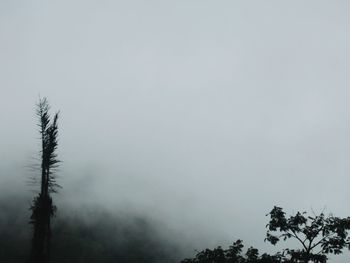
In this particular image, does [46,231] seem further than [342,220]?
No

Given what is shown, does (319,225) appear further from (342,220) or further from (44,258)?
(44,258)

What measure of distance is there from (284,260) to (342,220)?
160 inches

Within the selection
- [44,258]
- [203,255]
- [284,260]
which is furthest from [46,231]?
[284,260]

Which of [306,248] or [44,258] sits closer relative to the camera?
[44,258]

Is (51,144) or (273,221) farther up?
(51,144)

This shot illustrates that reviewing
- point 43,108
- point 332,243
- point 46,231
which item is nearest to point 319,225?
point 332,243

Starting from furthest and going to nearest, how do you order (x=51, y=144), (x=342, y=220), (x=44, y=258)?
(x=51, y=144), (x=342, y=220), (x=44, y=258)

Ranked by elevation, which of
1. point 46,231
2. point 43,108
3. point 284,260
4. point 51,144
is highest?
point 43,108

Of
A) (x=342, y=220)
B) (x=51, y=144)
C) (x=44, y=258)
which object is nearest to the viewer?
(x=44, y=258)

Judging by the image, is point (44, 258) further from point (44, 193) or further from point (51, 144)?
point (51, 144)

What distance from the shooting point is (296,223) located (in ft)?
81.8

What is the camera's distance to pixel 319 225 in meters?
24.8

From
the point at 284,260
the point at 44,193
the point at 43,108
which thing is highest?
the point at 43,108

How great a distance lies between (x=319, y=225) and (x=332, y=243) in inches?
47.5
